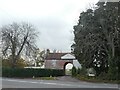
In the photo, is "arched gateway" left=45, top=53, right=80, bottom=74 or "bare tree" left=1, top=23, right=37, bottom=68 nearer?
"bare tree" left=1, top=23, right=37, bottom=68

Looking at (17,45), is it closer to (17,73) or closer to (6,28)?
(6,28)

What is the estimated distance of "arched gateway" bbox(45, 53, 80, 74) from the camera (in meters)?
83.9

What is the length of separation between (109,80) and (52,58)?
1937 inches

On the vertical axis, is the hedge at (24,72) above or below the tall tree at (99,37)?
below

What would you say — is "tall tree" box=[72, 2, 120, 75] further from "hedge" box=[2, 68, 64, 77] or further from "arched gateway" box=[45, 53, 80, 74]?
"arched gateway" box=[45, 53, 80, 74]

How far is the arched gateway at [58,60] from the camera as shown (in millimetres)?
83938

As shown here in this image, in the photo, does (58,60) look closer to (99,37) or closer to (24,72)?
(24,72)

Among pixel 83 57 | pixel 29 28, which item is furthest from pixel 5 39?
pixel 83 57

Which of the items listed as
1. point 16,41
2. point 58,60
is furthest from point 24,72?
point 58,60

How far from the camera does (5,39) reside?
61.6m

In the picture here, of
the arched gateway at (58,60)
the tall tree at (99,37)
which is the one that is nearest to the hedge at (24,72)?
the tall tree at (99,37)

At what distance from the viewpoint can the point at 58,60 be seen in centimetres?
8675

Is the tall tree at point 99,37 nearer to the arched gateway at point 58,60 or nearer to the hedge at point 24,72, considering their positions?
the hedge at point 24,72

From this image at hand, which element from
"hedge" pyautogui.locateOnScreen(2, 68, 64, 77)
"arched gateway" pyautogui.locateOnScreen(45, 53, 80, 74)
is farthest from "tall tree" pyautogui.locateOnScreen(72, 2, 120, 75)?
"arched gateway" pyautogui.locateOnScreen(45, 53, 80, 74)
